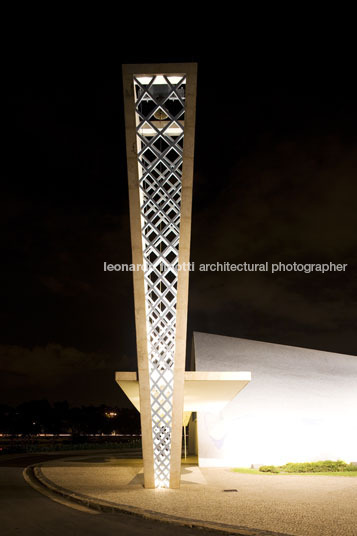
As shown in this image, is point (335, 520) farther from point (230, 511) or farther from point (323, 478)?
point (323, 478)

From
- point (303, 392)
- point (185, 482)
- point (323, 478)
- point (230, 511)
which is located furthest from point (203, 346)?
point (230, 511)

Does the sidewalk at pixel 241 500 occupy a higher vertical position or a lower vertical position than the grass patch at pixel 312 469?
higher

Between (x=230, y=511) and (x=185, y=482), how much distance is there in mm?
5641

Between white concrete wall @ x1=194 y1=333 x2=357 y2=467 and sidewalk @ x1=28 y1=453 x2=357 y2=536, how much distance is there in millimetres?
8978

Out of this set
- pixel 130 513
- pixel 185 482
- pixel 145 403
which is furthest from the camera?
pixel 185 482

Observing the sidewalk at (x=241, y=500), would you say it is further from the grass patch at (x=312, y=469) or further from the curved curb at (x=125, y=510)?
the grass patch at (x=312, y=469)

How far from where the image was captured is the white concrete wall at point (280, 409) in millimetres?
25953

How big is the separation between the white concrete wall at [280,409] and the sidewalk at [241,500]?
8978mm

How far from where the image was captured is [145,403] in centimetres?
1341

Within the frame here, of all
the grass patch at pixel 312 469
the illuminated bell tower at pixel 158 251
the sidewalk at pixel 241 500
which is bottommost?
the grass patch at pixel 312 469

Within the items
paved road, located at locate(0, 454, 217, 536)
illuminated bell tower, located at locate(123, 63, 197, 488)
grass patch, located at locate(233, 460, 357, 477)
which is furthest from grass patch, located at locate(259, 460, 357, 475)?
paved road, located at locate(0, 454, 217, 536)

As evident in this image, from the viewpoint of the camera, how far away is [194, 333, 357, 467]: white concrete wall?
26.0 metres

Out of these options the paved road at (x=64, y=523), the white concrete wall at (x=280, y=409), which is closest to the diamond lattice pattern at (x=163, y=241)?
the paved road at (x=64, y=523)

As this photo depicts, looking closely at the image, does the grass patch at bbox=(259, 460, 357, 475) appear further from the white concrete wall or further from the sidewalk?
the white concrete wall
